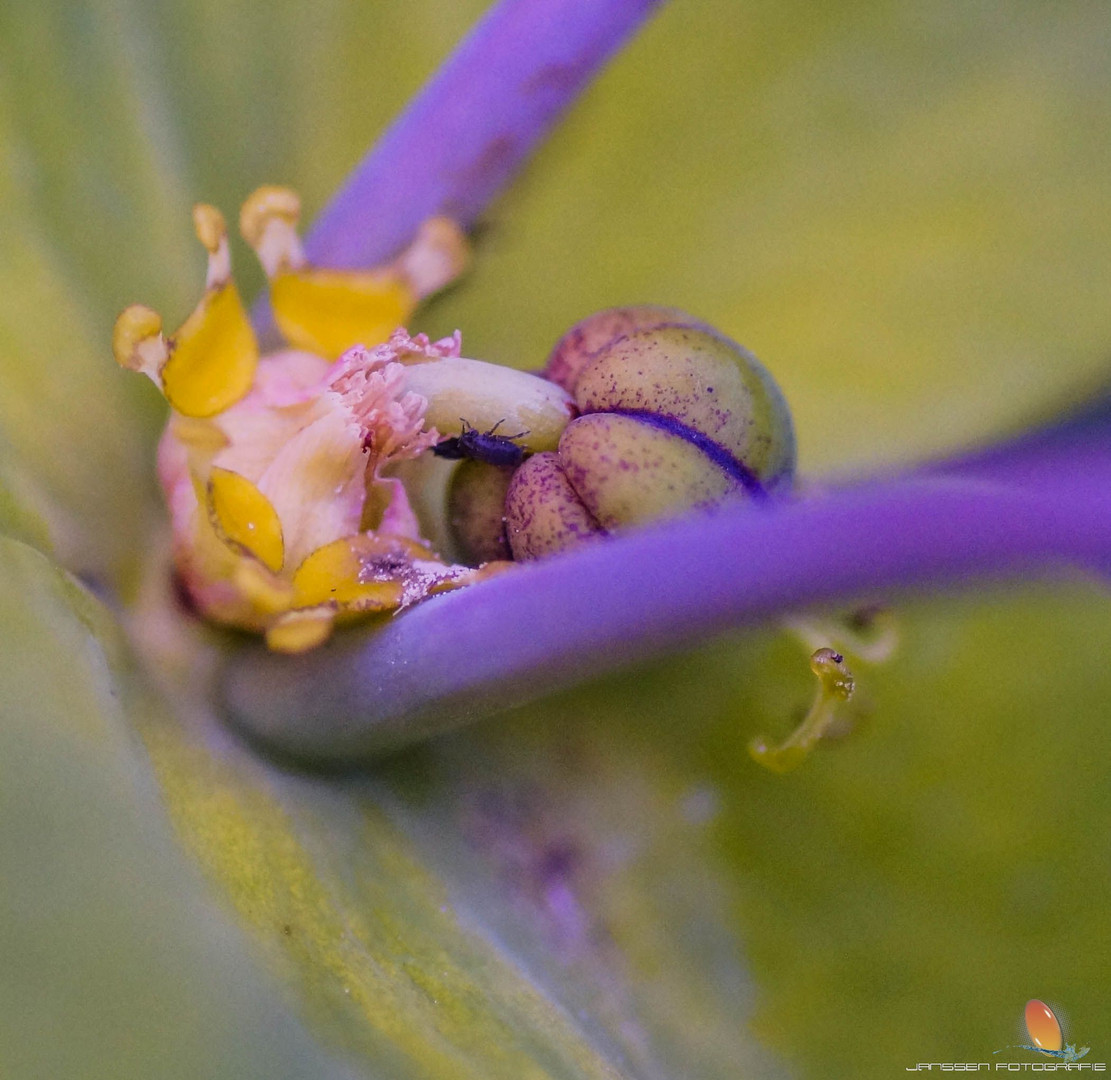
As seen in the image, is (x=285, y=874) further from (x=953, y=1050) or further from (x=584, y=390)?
(x=953, y=1050)

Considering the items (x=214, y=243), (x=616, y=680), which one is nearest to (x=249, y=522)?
(x=214, y=243)

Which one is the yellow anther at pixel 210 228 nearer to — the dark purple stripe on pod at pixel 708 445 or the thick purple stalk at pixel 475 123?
the thick purple stalk at pixel 475 123

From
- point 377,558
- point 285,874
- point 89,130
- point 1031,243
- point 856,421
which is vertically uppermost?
point 1031,243

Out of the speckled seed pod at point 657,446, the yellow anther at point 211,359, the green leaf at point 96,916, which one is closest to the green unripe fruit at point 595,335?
the speckled seed pod at point 657,446

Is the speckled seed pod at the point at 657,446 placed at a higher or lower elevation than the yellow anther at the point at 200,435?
higher

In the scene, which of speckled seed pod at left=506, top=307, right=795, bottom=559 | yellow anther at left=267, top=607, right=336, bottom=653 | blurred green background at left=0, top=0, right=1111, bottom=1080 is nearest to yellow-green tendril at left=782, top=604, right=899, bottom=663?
blurred green background at left=0, top=0, right=1111, bottom=1080

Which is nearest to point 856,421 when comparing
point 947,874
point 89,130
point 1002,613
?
point 1002,613

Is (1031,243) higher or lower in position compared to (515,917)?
higher
